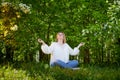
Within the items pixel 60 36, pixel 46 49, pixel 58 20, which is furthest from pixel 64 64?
pixel 58 20

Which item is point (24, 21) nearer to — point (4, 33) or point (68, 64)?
point (4, 33)

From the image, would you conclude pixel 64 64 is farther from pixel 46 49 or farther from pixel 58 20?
pixel 58 20

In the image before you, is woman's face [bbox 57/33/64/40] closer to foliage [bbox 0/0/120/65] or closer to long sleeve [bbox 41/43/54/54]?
long sleeve [bbox 41/43/54/54]

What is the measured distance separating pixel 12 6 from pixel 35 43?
4911mm

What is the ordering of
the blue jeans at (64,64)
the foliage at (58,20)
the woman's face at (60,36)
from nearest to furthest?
the blue jeans at (64,64), the woman's face at (60,36), the foliage at (58,20)

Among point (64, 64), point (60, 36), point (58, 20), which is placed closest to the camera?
point (64, 64)

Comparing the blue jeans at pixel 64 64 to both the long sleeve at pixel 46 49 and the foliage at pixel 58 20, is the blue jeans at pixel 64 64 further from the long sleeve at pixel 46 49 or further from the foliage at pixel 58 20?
the foliage at pixel 58 20

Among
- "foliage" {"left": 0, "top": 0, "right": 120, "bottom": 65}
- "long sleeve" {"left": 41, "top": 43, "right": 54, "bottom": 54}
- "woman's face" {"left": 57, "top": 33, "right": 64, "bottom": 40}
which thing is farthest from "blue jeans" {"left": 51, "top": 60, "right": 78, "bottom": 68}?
"foliage" {"left": 0, "top": 0, "right": 120, "bottom": 65}

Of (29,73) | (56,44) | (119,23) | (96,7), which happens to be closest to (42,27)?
(96,7)

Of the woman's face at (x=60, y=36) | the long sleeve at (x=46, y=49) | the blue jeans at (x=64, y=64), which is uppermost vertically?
the woman's face at (x=60, y=36)

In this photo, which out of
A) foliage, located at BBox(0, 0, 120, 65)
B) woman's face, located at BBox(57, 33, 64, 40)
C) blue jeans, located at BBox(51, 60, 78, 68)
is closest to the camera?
A: blue jeans, located at BBox(51, 60, 78, 68)

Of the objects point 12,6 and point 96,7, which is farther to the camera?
point 96,7

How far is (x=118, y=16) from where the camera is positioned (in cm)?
1115

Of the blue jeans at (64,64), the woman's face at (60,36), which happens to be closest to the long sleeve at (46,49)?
the woman's face at (60,36)
